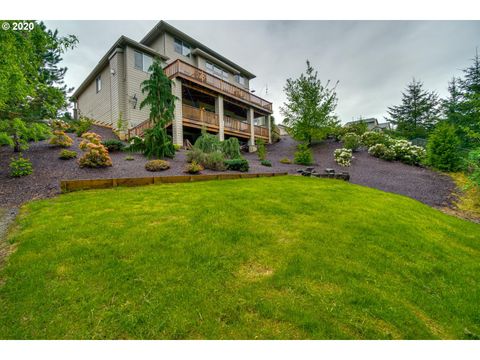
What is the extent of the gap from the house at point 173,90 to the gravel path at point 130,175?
157 inches

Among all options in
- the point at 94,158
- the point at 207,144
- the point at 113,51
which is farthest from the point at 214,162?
the point at 113,51

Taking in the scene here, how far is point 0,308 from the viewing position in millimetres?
1971

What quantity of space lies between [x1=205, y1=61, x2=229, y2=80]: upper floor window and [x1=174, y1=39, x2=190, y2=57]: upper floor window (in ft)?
6.21

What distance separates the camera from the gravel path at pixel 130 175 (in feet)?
20.7

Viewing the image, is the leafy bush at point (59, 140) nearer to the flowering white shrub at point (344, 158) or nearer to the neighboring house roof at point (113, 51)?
the neighboring house roof at point (113, 51)

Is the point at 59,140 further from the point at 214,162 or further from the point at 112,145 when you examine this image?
the point at 214,162

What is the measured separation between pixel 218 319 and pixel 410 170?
14.3 m

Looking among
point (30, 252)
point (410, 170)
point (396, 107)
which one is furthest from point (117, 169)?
point (396, 107)

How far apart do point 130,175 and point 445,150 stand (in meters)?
15.1

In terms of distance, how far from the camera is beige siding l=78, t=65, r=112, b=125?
54.6ft

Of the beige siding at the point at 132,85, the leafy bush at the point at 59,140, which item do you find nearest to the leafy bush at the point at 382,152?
the beige siding at the point at 132,85

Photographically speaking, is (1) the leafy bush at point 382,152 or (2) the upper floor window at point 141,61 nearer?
(1) the leafy bush at point 382,152

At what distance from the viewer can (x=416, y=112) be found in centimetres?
2634

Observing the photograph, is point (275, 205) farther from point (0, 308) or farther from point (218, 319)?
point (0, 308)
